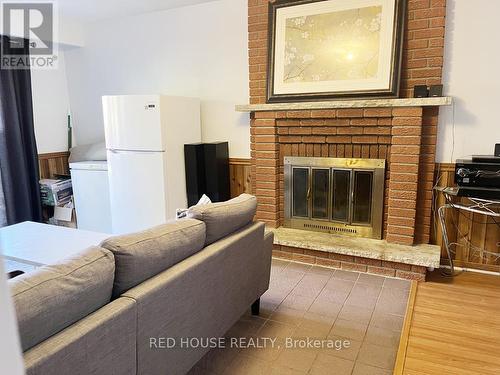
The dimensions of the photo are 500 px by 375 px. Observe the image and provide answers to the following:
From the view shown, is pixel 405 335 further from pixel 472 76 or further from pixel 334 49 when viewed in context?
pixel 334 49

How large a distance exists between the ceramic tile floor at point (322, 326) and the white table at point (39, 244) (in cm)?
115

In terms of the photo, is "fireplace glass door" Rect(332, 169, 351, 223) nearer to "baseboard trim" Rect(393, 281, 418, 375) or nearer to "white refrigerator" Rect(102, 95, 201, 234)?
"baseboard trim" Rect(393, 281, 418, 375)

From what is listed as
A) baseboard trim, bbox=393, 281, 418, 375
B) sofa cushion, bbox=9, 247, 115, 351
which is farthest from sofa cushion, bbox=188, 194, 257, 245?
baseboard trim, bbox=393, 281, 418, 375

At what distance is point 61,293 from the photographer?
1117mm

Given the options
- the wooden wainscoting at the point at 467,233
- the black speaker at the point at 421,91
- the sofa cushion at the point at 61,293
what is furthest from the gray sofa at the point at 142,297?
the wooden wainscoting at the point at 467,233

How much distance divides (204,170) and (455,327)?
2.51m

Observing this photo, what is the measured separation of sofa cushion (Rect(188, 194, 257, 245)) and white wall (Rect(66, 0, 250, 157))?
1813mm

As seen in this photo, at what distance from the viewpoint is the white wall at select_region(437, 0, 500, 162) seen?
277 centimetres

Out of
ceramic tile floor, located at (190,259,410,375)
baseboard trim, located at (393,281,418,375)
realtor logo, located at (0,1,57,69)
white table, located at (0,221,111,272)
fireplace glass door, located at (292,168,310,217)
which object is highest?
realtor logo, located at (0,1,57,69)

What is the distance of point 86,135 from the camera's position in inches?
186

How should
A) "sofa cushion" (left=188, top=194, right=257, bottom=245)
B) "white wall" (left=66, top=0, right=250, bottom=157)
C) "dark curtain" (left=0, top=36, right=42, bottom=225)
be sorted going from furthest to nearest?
1. "dark curtain" (left=0, top=36, right=42, bottom=225)
2. "white wall" (left=66, top=0, right=250, bottom=157)
3. "sofa cushion" (left=188, top=194, right=257, bottom=245)

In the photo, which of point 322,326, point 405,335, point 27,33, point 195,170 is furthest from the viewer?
point 27,33

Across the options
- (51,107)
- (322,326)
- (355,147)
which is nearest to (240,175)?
(355,147)

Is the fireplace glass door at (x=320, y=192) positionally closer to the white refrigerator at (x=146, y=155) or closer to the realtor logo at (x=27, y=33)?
the white refrigerator at (x=146, y=155)
